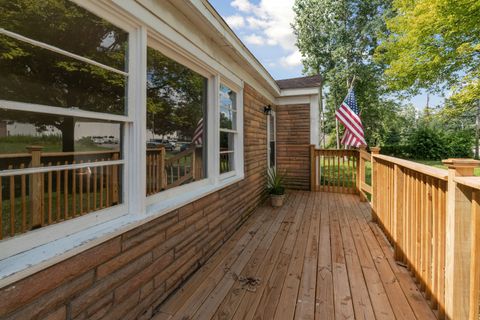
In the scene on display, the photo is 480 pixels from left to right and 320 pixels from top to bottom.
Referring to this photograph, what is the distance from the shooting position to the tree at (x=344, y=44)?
13.9m

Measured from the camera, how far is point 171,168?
99.7 inches

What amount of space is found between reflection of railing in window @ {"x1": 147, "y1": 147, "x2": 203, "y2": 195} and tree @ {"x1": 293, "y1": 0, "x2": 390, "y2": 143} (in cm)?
1385

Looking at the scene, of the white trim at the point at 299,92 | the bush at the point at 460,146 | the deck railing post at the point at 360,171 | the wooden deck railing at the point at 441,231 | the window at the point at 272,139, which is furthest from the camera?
the bush at the point at 460,146

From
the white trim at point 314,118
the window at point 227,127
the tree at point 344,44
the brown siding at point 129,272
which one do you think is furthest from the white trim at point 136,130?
the tree at point 344,44

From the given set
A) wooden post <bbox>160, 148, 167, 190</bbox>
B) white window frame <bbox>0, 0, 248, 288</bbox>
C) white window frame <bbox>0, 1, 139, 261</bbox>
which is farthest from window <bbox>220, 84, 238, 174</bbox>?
white window frame <bbox>0, 1, 139, 261</bbox>

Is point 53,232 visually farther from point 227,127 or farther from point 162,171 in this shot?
point 227,127

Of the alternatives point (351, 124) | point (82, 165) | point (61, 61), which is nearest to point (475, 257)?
point (82, 165)

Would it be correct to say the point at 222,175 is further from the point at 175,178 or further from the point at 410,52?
the point at 410,52

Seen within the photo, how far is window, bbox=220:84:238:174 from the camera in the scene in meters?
3.36

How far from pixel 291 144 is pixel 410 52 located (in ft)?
24.3

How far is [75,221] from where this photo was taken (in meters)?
1.42

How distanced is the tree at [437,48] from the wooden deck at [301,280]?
837 centimetres

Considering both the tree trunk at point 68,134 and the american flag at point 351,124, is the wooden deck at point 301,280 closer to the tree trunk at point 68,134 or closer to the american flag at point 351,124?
the tree trunk at point 68,134

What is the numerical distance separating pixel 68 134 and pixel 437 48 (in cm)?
1193
